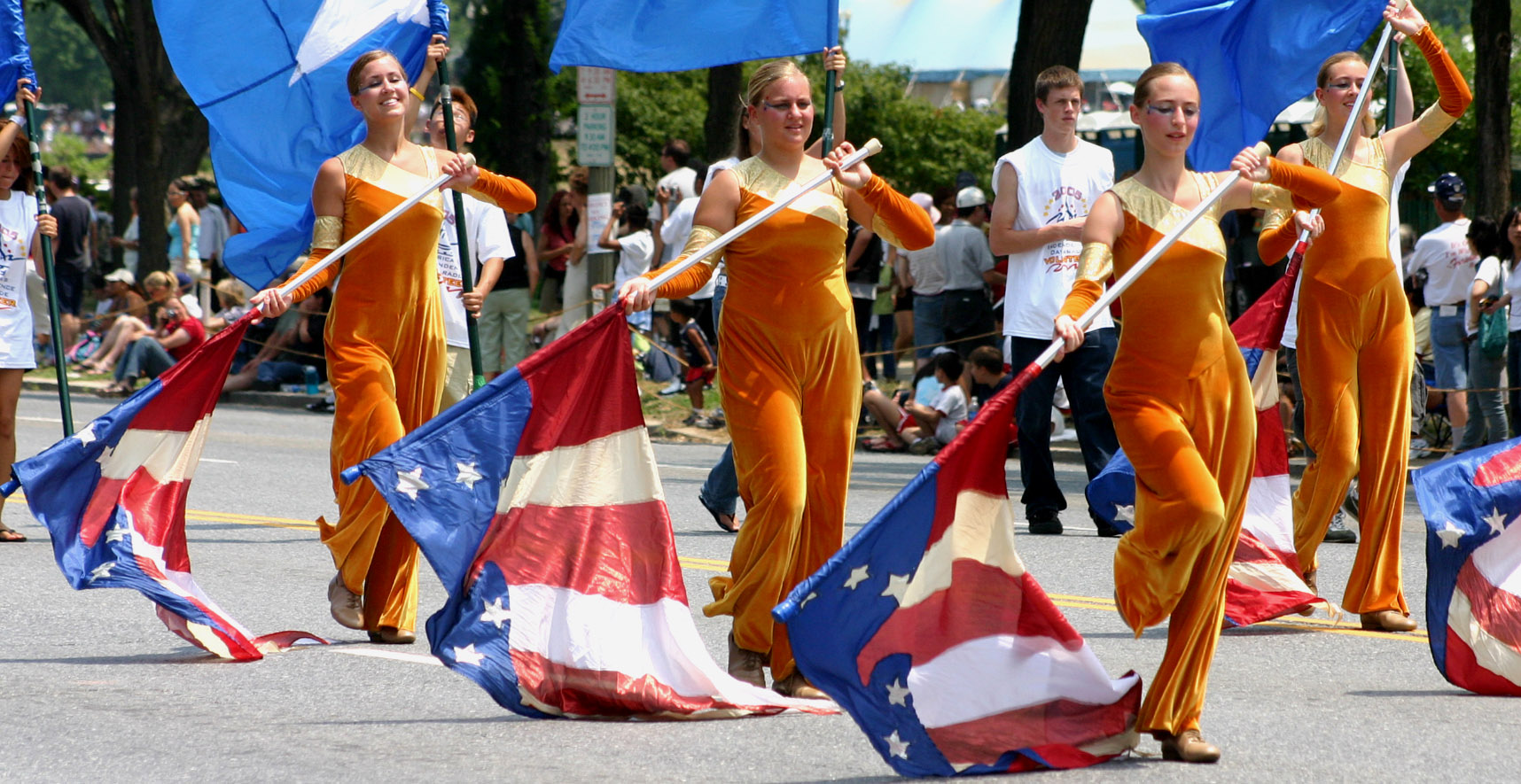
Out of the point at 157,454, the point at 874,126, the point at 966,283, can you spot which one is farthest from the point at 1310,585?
the point at 874,126

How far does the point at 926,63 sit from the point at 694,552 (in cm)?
4770

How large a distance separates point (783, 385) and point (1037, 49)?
10.7m

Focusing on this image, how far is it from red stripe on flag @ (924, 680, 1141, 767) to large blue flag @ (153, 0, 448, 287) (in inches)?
181

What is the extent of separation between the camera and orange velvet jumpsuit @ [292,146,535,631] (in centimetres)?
659

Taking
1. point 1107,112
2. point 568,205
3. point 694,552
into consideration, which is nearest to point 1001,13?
point 1107,112

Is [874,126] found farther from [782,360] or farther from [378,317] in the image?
[782,360]

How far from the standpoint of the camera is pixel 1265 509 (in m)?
7.02

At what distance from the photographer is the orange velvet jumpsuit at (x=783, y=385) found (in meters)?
5.66

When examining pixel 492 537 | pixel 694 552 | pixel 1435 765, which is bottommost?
pixel 694 552

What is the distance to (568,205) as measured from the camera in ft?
61.4

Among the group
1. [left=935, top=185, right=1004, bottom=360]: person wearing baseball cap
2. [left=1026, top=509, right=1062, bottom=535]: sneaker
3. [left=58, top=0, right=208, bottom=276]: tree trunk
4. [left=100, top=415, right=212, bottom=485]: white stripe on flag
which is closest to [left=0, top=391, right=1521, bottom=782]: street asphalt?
[left=100, top=415, right=212, bottom=485]: white stripe on flag

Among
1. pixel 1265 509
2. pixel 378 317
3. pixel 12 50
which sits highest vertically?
pixel 12 50

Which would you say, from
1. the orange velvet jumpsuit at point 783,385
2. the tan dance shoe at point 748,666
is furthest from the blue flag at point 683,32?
the tan dance shoe at point 748,666

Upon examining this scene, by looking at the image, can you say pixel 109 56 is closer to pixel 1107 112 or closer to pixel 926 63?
pixel 1107 112
